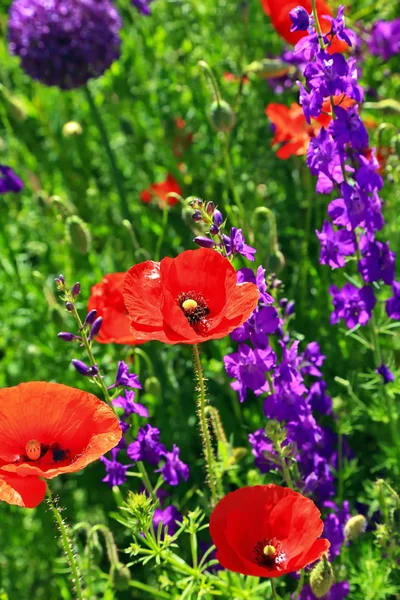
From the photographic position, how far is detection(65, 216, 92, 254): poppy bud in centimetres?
211

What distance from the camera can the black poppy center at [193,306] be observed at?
1284 mm

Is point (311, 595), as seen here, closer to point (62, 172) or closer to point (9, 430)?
point (9, 430)

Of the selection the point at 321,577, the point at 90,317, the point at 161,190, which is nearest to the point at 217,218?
the point at 90,317

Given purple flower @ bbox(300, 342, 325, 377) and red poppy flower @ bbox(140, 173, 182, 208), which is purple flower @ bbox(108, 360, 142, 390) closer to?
purple flower @ bbox(300, 342, 325, 377)

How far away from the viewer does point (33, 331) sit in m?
2.57

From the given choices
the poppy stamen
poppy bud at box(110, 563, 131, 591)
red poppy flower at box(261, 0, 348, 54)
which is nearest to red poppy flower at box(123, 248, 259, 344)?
the poppy stamen

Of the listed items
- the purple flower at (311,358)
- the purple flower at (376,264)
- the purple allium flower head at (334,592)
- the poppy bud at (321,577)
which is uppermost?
the purple flower at (376,264)

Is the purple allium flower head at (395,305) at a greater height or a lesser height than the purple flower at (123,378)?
lesser

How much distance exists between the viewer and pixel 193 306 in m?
1.28

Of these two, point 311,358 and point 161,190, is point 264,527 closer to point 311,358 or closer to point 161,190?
point 311,358

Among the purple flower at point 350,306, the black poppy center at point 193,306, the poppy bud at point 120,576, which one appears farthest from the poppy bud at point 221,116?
the poppy bud at point 120,576

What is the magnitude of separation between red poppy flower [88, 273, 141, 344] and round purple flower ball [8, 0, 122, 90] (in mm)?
831

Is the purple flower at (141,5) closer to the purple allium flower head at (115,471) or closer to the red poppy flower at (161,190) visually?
the red poppy flower at (161,190)

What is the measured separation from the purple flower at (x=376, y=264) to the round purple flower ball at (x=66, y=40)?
1.16m
